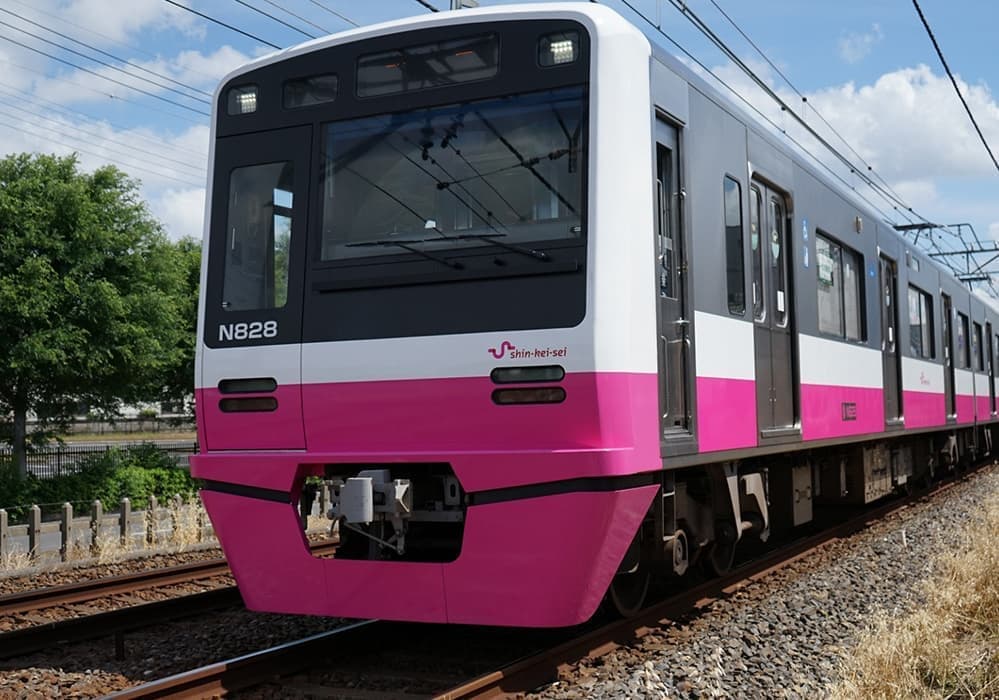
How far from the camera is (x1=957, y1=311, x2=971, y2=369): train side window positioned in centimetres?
1789

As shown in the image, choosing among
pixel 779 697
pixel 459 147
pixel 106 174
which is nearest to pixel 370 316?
pixel 459 147

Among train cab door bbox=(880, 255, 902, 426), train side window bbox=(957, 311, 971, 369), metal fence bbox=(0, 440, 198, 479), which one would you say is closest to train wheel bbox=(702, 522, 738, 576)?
train cab door bbox=(880, 255, 902, 426)

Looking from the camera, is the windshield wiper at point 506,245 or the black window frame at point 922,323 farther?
the black window frame at point 922,323

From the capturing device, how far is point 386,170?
6.06 meters

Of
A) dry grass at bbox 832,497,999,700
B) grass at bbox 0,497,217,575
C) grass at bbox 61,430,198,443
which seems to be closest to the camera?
dry grass at bbox 832,497,999,700

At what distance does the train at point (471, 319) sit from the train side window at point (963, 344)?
12158 millimetres

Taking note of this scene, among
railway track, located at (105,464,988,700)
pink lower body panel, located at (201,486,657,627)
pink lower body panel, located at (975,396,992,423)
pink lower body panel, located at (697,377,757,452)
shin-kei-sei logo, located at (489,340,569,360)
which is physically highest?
pink lower body panel, located at (975,396,992,423)

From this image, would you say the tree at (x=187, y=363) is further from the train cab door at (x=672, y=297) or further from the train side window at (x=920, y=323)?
the train cab door at (x=672, y=297)

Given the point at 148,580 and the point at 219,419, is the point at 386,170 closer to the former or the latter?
the point at 219,419

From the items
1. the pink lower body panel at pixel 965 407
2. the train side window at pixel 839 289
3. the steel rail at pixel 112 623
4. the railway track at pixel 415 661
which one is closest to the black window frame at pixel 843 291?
the train side window at pixel 839 289

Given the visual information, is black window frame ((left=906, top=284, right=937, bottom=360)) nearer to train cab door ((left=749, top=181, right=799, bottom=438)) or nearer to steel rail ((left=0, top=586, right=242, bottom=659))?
train cab door ((left=749, top=181, right=799, bottom=438))

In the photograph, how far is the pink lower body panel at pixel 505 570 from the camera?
5.42 metres

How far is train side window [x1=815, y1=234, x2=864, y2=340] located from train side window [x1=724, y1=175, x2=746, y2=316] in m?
2.19

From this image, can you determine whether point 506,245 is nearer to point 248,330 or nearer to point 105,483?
point 248,330
